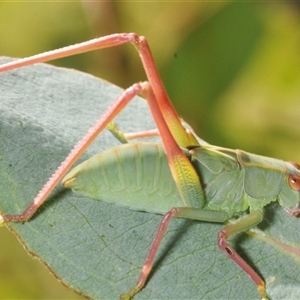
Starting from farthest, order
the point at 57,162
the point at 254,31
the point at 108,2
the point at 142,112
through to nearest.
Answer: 1. the point at 254,31
2. the point at 108,2
3. the point at 142,112
4. the point at 57,162

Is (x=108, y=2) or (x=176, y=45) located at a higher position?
(x=108, y=2)

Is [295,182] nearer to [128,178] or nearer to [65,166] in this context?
[128,178]

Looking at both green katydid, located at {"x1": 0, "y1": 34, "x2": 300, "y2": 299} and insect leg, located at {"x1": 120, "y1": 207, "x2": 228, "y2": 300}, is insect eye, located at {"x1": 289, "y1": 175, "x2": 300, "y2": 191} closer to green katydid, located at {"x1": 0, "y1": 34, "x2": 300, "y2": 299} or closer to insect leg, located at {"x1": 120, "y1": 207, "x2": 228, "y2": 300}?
green katydid, located at {"x1": 0, "y1": 34, "x2": 300, "y2": 299}

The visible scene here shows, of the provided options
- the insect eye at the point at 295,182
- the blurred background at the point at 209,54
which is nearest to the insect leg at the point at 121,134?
the insect eye at the point at 295,182

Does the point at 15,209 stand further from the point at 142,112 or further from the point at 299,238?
the point at 299,238

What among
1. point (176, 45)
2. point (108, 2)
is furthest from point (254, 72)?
point (108, 2)

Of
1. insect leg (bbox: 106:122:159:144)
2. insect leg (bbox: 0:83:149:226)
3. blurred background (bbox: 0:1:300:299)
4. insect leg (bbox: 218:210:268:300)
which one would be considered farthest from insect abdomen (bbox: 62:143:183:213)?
blurred background (bbox: 0:1:300:299)
